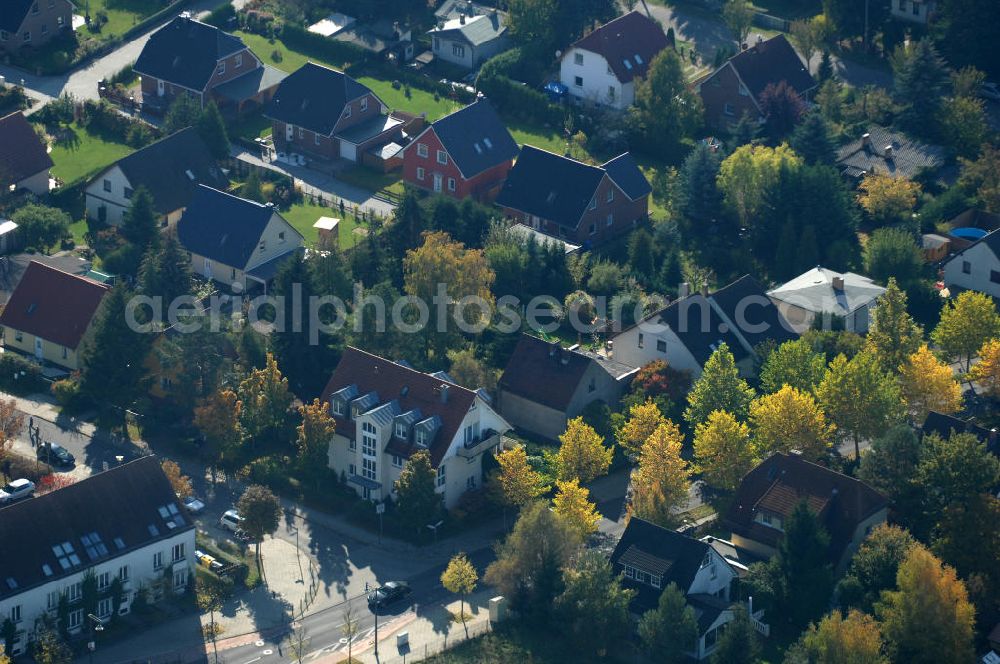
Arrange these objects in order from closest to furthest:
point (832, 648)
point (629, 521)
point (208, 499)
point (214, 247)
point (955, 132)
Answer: point (832, 648) → point (629, 521) → point (208, 499) → point (214, 247) → point (955, 132)

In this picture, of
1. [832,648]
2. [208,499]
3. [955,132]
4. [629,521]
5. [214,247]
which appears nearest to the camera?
[832,648]

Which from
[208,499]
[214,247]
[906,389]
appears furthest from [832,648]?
[214,247]

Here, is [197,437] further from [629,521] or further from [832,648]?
[832,648]

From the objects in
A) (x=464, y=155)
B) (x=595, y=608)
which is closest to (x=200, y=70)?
(x=464, y=155)

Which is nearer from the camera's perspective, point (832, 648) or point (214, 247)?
point (832, 648)

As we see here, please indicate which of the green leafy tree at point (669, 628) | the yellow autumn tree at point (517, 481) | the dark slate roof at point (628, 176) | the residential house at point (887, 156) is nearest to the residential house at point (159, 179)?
the dark slate roof at point (628, 176)

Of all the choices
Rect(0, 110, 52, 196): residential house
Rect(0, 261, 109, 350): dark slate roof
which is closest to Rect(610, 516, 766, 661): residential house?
Rect(0, 261, 109, 350): dark slate roof

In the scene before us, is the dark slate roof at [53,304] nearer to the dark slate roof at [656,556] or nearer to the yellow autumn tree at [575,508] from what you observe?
the yellow autumn tree at [575,508]
